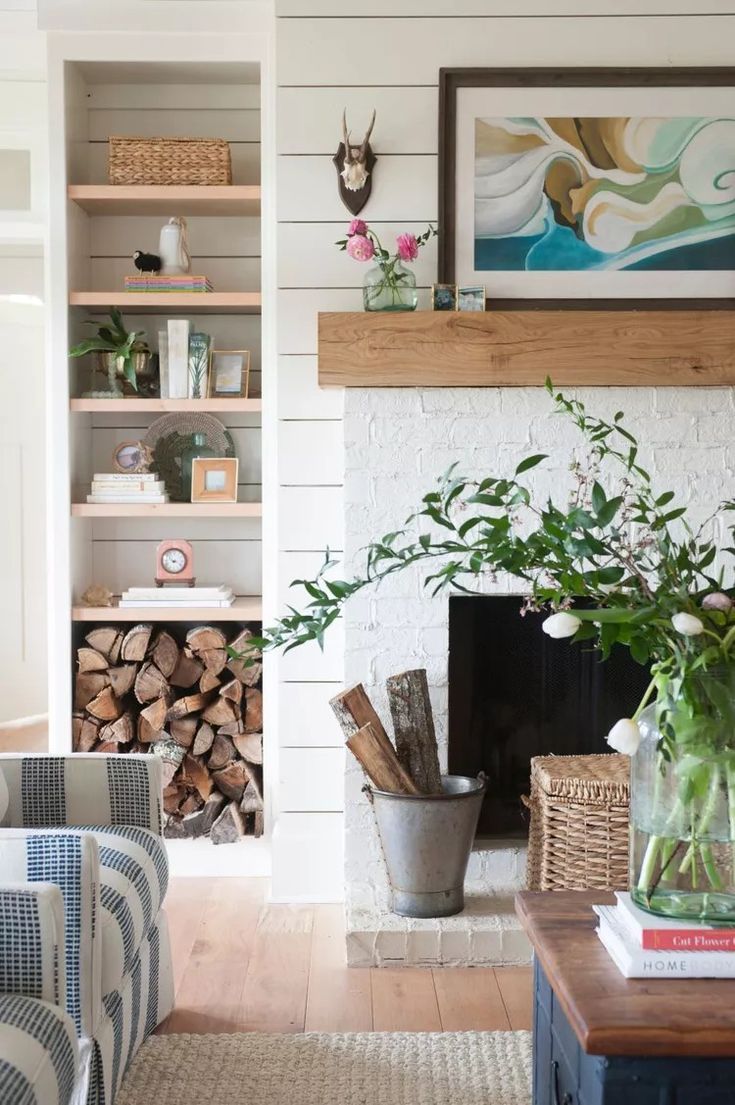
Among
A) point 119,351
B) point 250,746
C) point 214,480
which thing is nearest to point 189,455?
point 214,480

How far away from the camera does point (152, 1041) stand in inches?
105

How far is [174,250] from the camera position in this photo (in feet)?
13.0

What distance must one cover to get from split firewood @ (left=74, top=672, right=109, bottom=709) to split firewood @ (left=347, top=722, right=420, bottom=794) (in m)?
1.15

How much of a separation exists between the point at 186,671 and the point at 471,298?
152 centimetres

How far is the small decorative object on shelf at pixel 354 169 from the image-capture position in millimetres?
3451

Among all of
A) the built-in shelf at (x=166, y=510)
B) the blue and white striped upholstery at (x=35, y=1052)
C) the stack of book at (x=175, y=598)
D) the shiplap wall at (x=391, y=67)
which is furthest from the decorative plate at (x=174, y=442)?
the blue and white striped upholstery at (x=35, y=1052)

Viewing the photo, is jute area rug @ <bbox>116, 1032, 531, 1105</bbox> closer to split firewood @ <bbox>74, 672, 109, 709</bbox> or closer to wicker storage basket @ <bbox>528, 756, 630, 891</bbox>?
wicker storage basket @ <bbox>528, 756, 630, 891</bbox>

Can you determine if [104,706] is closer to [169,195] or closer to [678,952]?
[169,195]

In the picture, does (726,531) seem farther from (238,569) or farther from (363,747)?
(238,569)

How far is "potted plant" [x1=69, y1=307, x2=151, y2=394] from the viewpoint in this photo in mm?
3957

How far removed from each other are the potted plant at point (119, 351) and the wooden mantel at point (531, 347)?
935 mm

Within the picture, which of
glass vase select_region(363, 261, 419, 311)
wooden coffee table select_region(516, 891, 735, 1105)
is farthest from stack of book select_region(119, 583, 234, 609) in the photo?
wooden coffee table select_region(516, 891, 735, 1105)

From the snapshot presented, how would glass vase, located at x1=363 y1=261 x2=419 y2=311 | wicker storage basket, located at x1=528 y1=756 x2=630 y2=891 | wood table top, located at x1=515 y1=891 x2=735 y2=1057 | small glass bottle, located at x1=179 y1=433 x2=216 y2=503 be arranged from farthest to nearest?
1. small glass bottle, located at x1=179 y1=433 x2=216 y2=503
2. glass vase, located at x1=363 y1=261 x2=419 y2=311
3. wicker storage basket, located at x1=528 y1=756 x2=630 y2=891
4. wood table top, located at x1=515 y1=891 x2=735 y2=1057

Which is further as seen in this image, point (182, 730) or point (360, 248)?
point (182, 730)
